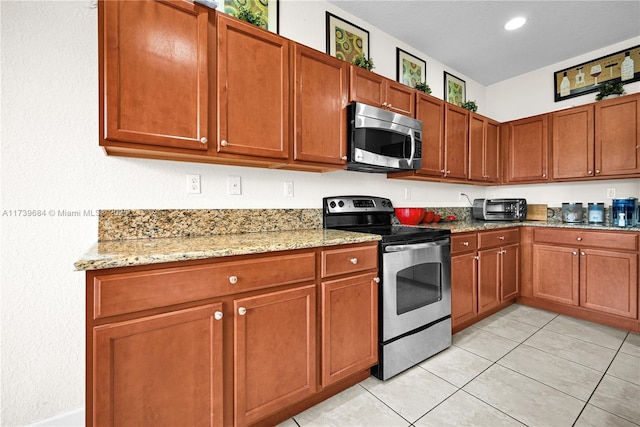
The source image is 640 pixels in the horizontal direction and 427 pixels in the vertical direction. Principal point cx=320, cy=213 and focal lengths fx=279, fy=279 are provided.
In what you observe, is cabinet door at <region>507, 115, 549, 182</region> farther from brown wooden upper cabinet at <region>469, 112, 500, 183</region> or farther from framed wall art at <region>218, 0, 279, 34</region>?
framed wall art at <region>218, 0, 279, 34</region>

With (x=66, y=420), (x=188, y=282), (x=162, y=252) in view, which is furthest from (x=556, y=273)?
(x=66, y=420)

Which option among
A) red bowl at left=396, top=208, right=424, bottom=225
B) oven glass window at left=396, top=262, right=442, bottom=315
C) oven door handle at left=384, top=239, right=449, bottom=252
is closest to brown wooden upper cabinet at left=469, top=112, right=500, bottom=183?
red bowl at left=396, top=208, right=424, bottom=225

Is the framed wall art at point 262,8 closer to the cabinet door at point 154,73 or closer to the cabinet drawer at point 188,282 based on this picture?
the cabinet door at point 154,73

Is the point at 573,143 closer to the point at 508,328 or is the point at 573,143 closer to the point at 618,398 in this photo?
the point at 508,328

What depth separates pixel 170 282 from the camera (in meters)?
1.07

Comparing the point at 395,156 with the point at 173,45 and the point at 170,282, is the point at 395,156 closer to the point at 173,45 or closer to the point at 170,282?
the point at 173,45

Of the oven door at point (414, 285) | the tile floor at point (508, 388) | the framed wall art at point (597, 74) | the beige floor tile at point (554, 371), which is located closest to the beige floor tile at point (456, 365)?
the tile floor at point (508, 388)

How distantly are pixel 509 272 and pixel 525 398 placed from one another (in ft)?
5.25

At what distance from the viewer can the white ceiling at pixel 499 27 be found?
2326 mm

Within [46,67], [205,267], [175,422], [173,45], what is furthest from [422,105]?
[175,422]

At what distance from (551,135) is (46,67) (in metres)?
4.24

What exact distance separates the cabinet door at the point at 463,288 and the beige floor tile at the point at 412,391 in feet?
2.10

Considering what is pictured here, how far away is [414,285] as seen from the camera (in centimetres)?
190

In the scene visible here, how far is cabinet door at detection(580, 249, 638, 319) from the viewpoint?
2396 millimetres
